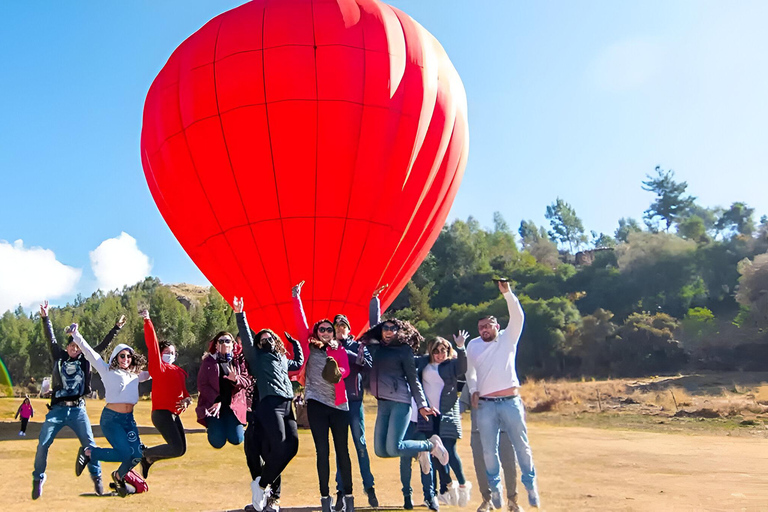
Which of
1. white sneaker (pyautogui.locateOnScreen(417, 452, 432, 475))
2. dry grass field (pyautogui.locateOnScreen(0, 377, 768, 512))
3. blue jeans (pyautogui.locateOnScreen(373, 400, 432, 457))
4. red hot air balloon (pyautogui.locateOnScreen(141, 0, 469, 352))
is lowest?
dry grass field (pyautogui.locateOnScreen(0, 377, 768, 512))

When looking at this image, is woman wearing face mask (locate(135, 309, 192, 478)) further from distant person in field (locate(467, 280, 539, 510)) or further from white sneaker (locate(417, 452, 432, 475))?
distant person in field (locate(467, 280, 539, 510))

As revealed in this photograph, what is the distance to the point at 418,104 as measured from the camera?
12.1 meters

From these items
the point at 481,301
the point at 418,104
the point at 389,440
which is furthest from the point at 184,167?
the point at 481,301

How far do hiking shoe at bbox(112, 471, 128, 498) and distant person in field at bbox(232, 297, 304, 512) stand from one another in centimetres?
154

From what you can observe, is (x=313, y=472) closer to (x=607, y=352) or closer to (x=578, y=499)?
(x=578, y=499)

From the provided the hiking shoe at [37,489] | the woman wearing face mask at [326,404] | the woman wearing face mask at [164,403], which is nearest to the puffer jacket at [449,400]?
the woman wearing face mask at [326,404]

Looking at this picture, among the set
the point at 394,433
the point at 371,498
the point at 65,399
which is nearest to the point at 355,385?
the point at 394,433

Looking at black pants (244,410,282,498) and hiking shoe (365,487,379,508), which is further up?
black pants (244,410,282,498)

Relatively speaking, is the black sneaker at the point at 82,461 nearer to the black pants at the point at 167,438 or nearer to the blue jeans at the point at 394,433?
the black pants at the point at 167,438

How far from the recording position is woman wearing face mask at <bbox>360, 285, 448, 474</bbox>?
6.51 metres

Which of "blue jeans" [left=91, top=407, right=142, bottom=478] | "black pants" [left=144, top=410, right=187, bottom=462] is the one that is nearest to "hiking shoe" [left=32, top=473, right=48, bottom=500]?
"blue jeans" [left=91, top=407, right=142, bottom=478]

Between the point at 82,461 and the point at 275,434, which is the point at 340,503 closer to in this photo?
the point at 275,434

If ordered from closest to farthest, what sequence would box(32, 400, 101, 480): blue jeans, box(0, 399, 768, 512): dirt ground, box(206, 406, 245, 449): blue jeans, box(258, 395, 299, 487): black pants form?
box(258, 395, 299, 487): black pants, box(206, 406, 245, 449): blue jeans, box(32, 400, 101, 480): blue jeans, box(0, 399, 768, 512): dirt ground

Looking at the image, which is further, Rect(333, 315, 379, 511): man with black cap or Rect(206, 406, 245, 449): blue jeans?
Rect(206, 406, 245, 449): blue jeans
